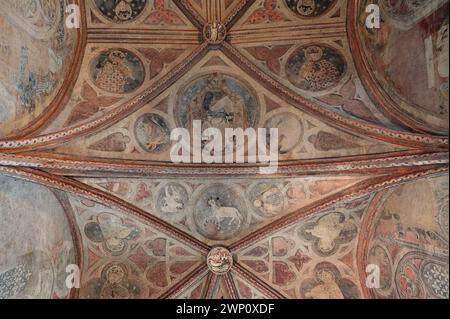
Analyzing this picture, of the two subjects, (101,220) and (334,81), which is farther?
(101,220)

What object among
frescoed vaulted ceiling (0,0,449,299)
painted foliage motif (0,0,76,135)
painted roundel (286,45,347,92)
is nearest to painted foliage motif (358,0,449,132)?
frescoed vaulted ceiling (0,0,449,299)

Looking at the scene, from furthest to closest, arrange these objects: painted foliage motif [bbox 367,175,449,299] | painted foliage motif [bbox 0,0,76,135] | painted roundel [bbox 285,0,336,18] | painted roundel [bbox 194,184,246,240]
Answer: painted roundel [bbox 194,184,246,240], painted roundel [bbox 285,0,336,18], painted foliage motif [bbox 367,175,449,299], painted foliage motif [bbox 0,0,76,135]

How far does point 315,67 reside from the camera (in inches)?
346

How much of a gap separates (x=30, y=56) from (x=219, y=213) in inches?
207

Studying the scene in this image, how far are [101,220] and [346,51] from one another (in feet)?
21.7

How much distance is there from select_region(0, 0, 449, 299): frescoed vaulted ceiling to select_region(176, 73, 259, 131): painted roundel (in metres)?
0.03

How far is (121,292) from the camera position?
32.7ft

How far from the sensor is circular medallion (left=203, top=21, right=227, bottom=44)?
28.5 feet

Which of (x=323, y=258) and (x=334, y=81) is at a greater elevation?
(x=334, y=81)

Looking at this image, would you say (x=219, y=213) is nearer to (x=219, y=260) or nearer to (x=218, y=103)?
(x=219, y=260)

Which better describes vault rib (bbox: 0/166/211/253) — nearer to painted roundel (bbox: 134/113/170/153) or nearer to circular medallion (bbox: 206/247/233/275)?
circular medallion (bbox: 206/247/233/275)

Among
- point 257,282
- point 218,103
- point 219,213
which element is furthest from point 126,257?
point 218,103
